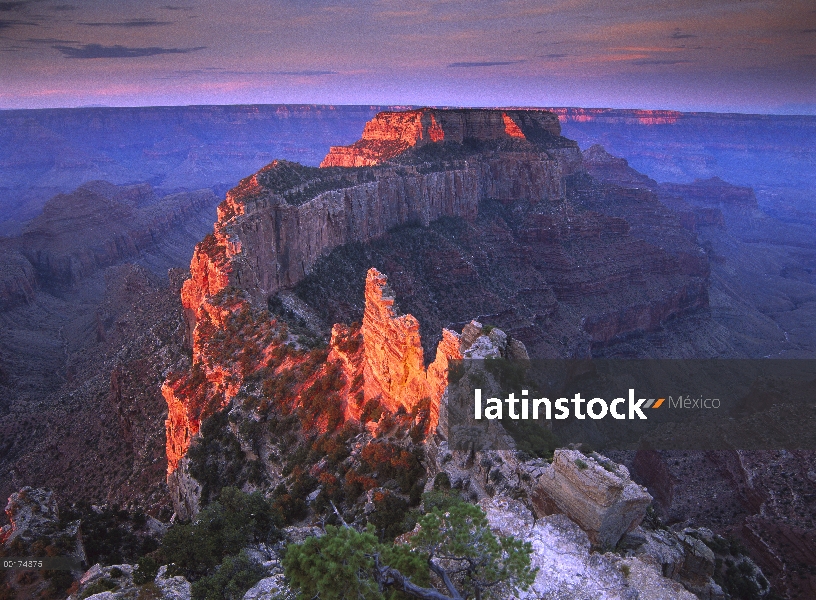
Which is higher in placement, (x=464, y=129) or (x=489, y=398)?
(x=464, y=129)

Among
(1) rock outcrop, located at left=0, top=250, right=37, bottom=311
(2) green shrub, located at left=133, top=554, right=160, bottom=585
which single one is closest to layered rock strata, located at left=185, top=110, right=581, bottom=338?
(2) green shrub, located at left=133, top=554, right=160, bottom=585

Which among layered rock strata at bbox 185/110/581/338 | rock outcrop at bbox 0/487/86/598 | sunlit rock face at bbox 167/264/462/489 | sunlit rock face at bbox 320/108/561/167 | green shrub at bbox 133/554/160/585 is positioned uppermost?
sunlit rock face at bbox 320/108/561/167

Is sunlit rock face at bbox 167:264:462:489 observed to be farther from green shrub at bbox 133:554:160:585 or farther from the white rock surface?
green shrub at bbox 133:554:160:585

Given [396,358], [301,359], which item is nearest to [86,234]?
[301,359]

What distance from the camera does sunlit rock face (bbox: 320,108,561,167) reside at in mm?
89688

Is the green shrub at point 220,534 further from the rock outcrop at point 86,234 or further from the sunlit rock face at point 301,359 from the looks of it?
the rock outcrop at point 86,234

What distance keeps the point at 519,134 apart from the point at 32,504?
293ft

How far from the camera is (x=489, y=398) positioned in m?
22.1

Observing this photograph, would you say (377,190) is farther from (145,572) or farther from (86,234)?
(86,234)

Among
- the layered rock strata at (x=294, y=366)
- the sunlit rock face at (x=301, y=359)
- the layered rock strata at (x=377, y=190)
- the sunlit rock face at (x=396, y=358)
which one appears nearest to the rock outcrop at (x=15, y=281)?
the layered rock strata at (x=377, y=190)

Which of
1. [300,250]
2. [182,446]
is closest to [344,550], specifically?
[182,446]

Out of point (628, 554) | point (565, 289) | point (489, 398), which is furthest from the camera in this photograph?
point (565, 289)

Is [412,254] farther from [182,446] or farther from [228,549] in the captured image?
[228,549]

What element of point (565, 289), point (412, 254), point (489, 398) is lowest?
point (565, 289)
